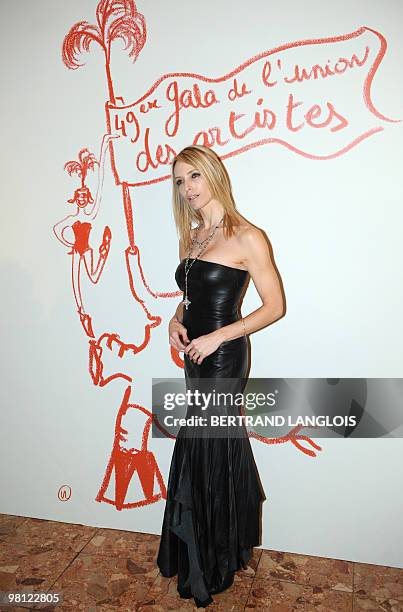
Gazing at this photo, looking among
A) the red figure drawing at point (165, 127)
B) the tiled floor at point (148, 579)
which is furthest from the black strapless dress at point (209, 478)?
the red figure drawing at point (165, 127)

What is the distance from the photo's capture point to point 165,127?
2426 millimetres

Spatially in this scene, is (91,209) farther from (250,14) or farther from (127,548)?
(127,548)

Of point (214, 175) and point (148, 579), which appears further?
point (148, 579)

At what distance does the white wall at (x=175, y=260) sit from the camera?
2.23 meters

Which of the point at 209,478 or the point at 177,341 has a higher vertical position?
the point at 177,341

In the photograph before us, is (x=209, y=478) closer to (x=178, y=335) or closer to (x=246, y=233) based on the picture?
(x=178, y=335)

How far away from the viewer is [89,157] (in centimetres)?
254

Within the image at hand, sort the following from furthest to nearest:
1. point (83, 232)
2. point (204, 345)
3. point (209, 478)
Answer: point (83, 232) → point (209, 478) → point (204, 345)

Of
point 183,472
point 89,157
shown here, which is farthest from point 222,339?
point 89,157

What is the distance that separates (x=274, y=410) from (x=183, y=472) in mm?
567

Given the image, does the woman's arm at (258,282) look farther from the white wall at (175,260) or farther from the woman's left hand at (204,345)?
the white wall at (175,260)

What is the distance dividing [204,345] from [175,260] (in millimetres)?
630

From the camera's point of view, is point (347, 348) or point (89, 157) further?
point (89, 157)

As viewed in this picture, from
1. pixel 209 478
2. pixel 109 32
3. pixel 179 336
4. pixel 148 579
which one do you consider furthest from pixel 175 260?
pixel 148 579
